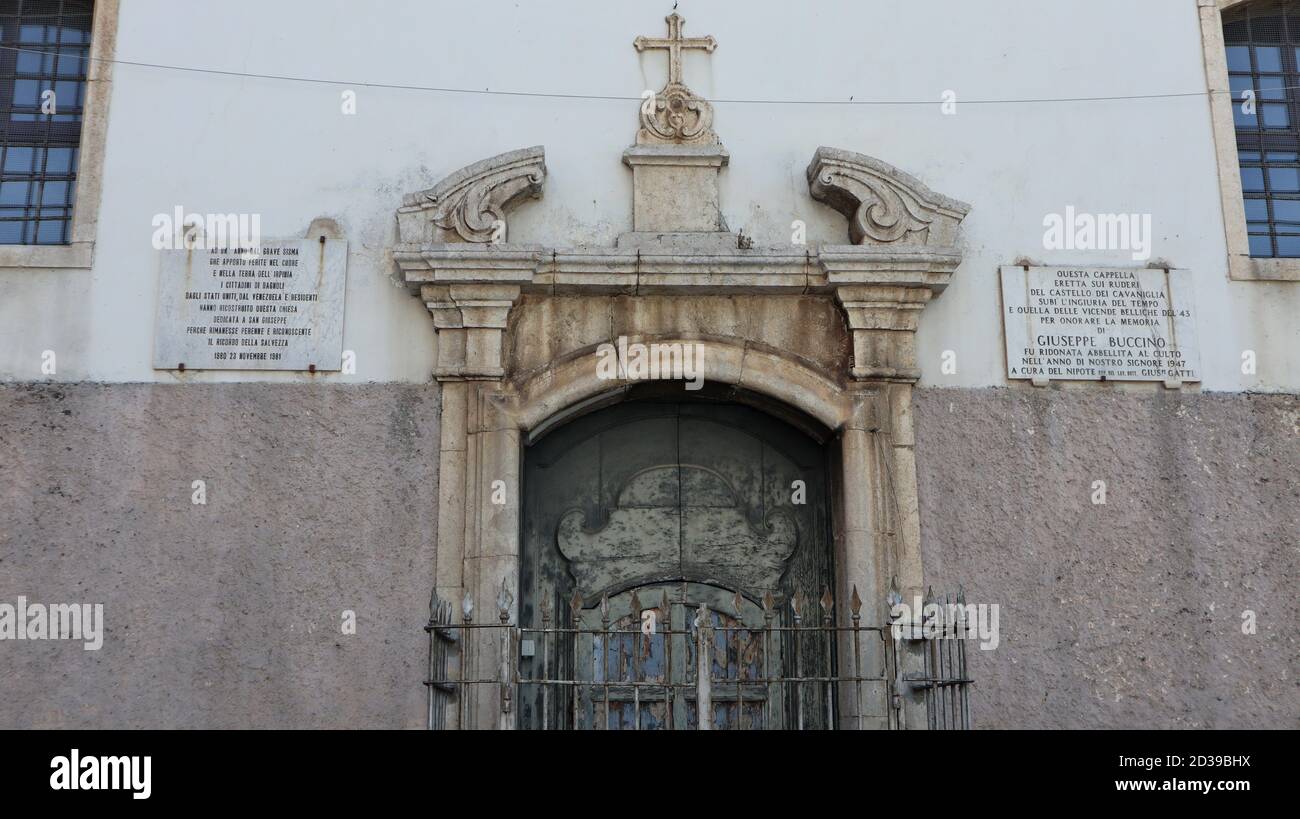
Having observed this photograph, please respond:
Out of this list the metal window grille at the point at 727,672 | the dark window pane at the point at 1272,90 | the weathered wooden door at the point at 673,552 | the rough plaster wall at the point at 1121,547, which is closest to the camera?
the metal window grille at the point at 727,672

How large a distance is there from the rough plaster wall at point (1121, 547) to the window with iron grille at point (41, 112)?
463cm

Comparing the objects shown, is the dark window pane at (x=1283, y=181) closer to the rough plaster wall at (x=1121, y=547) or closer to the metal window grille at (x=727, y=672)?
the rough plaster wall at (x=1121, y=547)

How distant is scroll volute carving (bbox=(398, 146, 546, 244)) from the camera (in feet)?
24.5

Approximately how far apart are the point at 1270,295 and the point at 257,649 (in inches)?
213

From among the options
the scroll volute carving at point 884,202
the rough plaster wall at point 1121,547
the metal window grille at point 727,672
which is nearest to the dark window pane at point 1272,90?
the rough plaster wall at point 1121,547

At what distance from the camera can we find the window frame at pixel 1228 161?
7723mm

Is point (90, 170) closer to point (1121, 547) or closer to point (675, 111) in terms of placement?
point (675, 111)

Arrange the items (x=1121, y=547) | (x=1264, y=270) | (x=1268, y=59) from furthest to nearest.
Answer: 1. (x=1268, y=59)
2. (x=1264, y=270)
3. (x=1121, y=547)

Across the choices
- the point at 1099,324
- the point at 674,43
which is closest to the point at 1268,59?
the point at 1099,324

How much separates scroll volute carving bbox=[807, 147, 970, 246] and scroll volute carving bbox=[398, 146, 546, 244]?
1495 mm

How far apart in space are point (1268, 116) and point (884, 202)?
2.41 m

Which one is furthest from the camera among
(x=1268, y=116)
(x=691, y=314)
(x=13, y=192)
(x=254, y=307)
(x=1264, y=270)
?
(x=1268, y=116)

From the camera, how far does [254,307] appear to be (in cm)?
746

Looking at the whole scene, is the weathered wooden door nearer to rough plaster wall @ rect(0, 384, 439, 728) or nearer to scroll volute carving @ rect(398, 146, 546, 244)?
rough plaster wall @ rect(0, 384, 439, 728)
